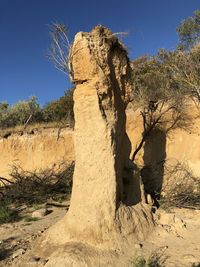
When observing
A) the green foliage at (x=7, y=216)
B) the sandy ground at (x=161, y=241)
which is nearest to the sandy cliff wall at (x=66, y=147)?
the sandy ground at (x=161, y=241)

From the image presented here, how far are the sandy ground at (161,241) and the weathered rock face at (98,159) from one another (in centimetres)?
31

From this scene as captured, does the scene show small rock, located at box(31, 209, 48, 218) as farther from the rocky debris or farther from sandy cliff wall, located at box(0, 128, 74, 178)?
sandy cliff wall, located at box(0, 128, 74, 178)

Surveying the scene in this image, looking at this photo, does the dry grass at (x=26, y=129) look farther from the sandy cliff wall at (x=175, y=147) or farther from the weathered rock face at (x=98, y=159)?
the weathered rock face at (x=98, y=159)

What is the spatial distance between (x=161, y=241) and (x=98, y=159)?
1.74 meters

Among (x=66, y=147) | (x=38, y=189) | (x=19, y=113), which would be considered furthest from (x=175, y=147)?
(x=19, y=113)

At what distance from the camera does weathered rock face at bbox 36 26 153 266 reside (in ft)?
20.0

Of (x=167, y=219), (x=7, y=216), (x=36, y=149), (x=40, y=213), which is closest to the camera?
(x=167, y=219)

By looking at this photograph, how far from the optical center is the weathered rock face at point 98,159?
20.0 feet

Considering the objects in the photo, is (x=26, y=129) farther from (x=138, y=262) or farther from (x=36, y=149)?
(x=138, y=262)

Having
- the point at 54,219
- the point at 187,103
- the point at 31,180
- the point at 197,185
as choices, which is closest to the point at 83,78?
the point at 54,219

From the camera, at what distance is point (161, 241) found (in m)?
6.33

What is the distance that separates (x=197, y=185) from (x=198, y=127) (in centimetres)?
328

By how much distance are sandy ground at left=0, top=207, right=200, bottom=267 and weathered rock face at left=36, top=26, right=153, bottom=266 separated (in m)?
0.31

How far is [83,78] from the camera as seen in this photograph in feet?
21.5
